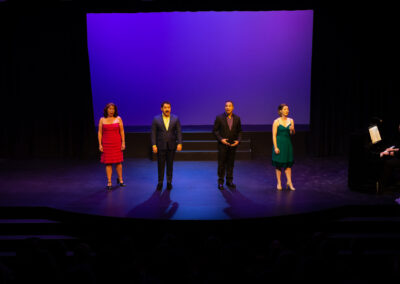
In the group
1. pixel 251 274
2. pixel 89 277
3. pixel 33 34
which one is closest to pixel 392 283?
pixel 251 274

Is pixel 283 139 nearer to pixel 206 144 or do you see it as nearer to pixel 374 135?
pixel 374 135

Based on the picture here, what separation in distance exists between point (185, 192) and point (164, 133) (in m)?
0.92

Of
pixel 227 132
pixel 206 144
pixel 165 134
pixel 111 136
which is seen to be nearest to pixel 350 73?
pixel 206 144

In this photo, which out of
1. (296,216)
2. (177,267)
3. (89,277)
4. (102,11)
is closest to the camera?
(89,277)

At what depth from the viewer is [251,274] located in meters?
2.49

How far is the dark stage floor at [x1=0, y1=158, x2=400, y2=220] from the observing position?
511 cm

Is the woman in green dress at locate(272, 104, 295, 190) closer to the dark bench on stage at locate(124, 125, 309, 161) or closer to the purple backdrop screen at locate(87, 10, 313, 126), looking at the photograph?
the dark bench on stage at locate(124, 125, 309, 161)

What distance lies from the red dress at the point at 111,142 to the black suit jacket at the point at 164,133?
1.91 feet

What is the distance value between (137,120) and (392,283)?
7.31 meters

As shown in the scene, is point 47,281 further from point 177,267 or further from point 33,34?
point 33,34

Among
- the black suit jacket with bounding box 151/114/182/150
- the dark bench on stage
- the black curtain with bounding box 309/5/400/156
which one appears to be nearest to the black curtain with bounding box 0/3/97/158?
the dark bench on stage

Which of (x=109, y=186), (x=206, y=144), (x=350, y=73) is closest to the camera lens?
(x=109, y=186)

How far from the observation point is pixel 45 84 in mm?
8898

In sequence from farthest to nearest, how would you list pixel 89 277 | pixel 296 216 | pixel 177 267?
1. pixel 296 216
2. pixel 177 267
3. pixel 89 277
